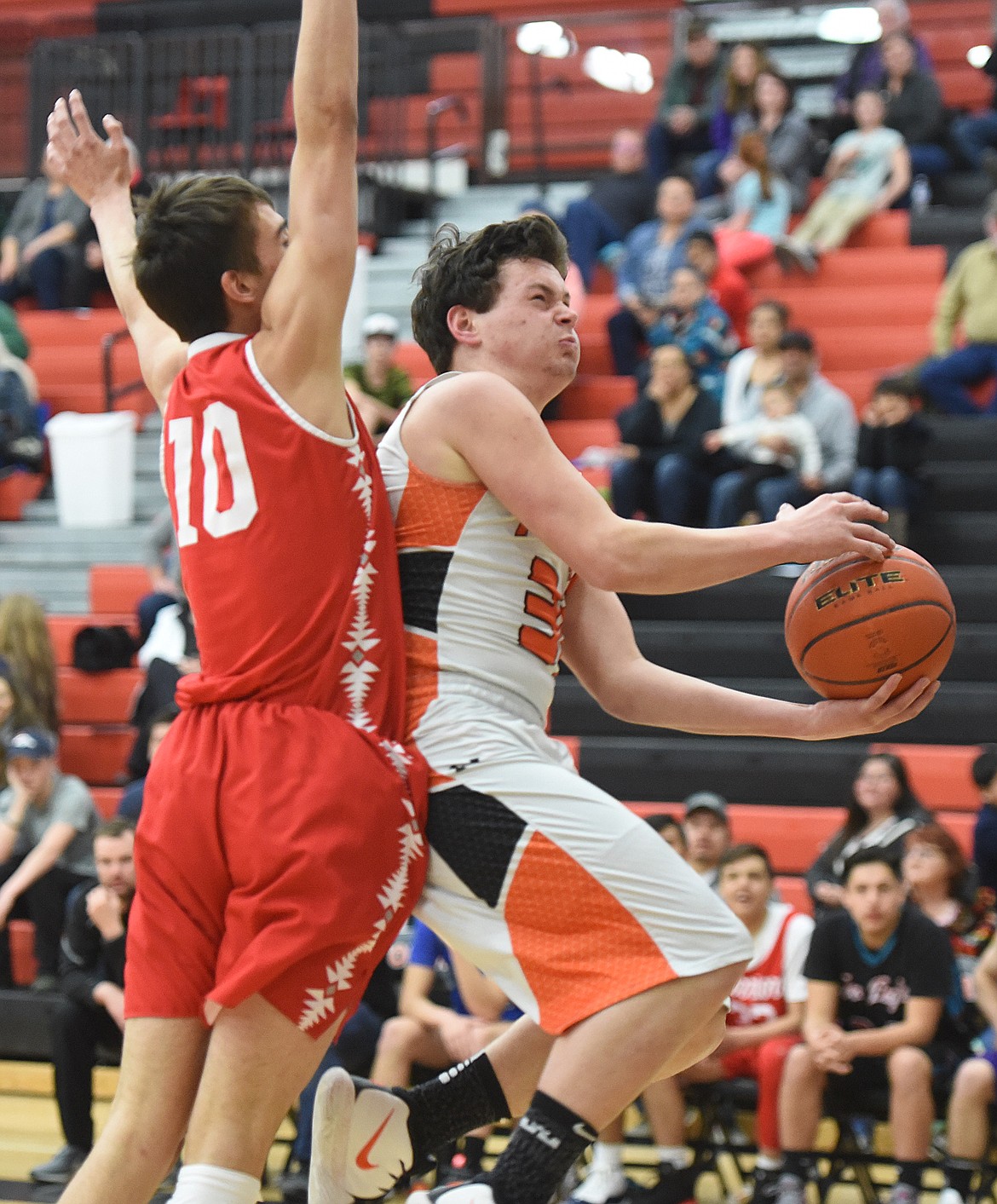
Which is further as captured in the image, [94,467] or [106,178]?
[94,467]

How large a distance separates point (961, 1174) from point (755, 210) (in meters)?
6.87

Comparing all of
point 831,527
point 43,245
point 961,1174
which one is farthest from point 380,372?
point 831,527

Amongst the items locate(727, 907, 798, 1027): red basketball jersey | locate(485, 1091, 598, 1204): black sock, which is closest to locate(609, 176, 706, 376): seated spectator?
locate(727, 907, 798, 1027): red basketball jersey

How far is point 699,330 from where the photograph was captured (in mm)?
9547

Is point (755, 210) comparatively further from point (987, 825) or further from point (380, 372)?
point (987, 825)

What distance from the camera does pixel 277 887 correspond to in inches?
116

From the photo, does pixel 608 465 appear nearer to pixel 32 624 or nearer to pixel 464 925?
pixel 32 624

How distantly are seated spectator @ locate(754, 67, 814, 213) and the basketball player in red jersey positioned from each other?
28.7 ft

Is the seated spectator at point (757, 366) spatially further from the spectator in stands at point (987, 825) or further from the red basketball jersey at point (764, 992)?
the red basketball jersey at point (764, 992)

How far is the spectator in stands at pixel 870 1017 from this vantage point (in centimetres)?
587

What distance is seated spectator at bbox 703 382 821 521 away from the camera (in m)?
8.55

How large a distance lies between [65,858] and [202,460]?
203 inches

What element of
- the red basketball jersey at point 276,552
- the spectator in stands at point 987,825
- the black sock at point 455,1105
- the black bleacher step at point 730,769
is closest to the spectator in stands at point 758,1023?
the spectator in stands at point 987,825

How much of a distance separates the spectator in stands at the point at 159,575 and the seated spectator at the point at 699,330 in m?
2.91
